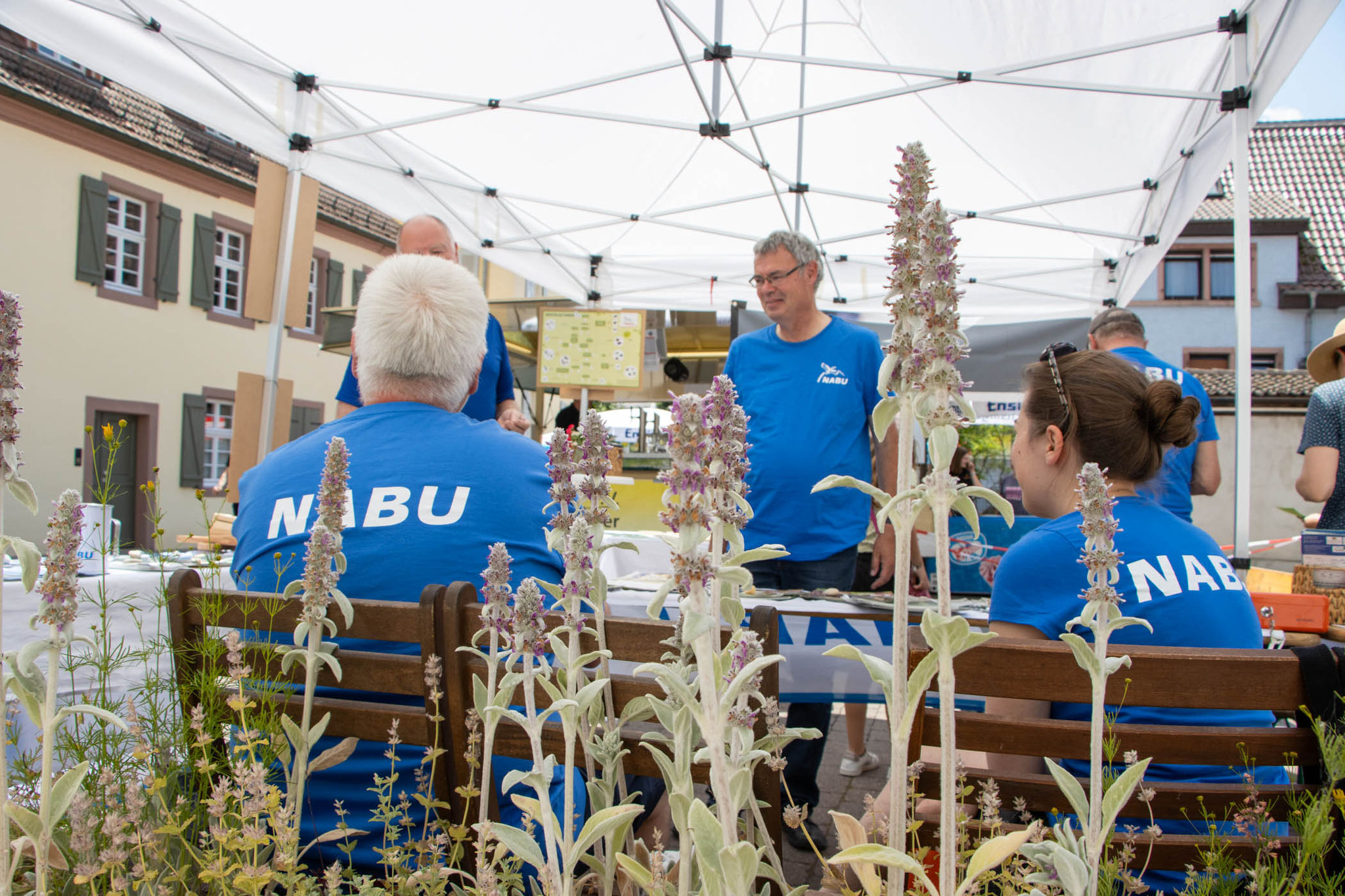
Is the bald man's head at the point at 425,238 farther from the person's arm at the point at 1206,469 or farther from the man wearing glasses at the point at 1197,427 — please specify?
the person's arm at the point at 1206,469

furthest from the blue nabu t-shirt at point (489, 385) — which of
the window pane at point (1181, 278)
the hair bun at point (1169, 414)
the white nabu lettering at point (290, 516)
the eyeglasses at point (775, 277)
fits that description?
the window pane at point (1181, 278)

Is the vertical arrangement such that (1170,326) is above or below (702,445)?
above

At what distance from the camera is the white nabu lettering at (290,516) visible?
172 cm

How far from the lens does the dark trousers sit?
120 inches

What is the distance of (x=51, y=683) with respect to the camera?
2.66 ft

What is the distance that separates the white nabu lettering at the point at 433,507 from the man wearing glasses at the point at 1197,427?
9.74ft

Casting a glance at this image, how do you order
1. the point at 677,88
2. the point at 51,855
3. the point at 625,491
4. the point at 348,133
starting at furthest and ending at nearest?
the point at 625,491 → the point at 677,88 → the point at 348,133 → the point at 51,855

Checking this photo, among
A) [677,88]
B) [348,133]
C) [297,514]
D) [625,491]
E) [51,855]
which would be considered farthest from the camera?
[625,491]

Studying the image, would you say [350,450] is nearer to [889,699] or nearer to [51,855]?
[51,855]

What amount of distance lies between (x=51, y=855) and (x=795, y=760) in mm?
2559

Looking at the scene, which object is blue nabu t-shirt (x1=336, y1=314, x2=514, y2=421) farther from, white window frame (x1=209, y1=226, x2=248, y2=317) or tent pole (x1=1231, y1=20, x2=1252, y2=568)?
white window frame (x1=209, y1=226, x2=248, y2=317)

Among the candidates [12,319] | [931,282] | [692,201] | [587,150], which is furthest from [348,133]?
[931,282]

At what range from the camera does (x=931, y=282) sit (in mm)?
679

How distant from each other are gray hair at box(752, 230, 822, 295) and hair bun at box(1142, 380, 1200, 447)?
78.7 inches
